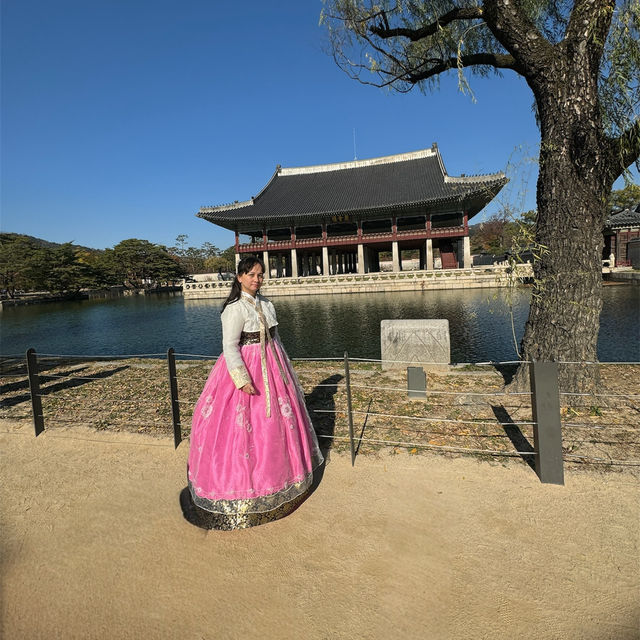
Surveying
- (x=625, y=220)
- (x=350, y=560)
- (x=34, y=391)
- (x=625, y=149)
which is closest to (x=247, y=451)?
(x=350, y=560)

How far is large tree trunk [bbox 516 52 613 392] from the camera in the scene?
3404 millimetres

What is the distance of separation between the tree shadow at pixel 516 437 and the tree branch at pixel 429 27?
3.96 m

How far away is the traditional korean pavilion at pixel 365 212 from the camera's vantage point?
25.2 m

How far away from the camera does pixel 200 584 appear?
5.96 feet

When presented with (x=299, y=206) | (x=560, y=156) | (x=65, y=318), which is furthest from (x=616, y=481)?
(x=299, y=206)

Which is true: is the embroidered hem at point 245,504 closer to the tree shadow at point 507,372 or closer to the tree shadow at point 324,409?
the tree shadow at point 324,409

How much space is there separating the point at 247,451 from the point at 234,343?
25.2 inches

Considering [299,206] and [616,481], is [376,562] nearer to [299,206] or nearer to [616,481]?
[616,481]

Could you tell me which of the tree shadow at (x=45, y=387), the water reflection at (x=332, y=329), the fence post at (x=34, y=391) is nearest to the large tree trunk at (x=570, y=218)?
the water reflection at (x=332, y=329)

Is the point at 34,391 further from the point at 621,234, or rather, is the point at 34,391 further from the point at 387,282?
the point at 621,234

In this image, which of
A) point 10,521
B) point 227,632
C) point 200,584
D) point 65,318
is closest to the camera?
point 227,632

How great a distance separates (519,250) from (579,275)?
79cm

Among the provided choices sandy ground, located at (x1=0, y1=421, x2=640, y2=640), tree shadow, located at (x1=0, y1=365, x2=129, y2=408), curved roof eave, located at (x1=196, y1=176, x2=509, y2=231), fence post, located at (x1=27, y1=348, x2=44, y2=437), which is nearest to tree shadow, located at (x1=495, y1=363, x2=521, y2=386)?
sandy ground, located at (x1=0, y1=421, x2=640, y2=640)

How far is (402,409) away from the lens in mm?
3939
